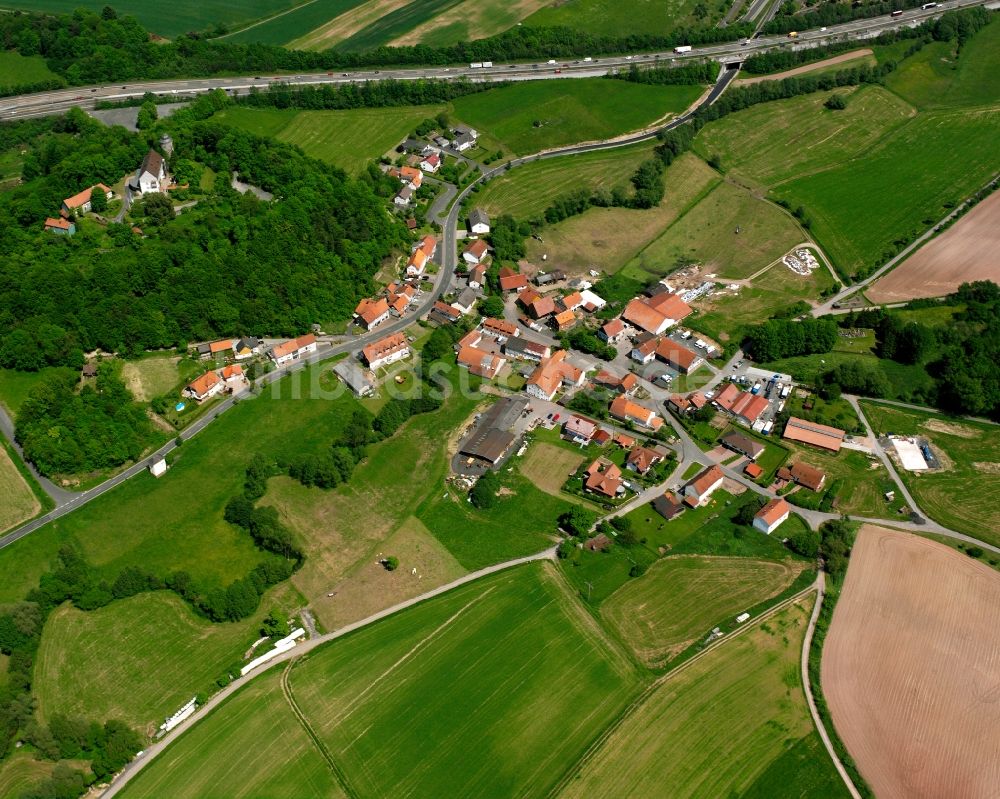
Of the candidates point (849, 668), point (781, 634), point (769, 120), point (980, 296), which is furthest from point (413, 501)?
point (769, 120)

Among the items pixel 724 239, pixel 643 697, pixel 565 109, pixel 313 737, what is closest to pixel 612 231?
pixel 724 239

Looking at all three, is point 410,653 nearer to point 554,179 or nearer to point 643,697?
point 643,697

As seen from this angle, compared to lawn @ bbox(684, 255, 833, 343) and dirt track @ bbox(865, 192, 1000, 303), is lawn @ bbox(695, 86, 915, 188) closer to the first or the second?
dirt track @ bbox(865, 192, 1000, 303)

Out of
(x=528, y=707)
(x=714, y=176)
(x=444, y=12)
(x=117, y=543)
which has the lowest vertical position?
(x=528, y=707)

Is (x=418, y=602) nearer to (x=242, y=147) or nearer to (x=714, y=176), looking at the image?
(x=242, y=147)

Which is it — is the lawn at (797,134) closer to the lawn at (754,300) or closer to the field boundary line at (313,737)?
the lawn at (754,300)
